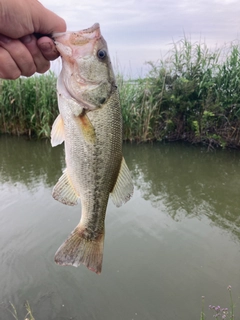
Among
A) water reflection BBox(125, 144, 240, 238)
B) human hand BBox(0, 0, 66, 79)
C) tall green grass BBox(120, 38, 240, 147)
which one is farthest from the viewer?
tall green grass BBox(120, 38, 240, 147)

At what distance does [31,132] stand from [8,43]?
9827 mm

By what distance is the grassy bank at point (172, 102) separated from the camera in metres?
10.1

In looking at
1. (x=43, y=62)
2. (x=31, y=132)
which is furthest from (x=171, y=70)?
(x=43, y=62)

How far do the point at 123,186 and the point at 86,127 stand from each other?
16.9 inches

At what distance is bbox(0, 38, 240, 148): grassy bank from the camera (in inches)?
398

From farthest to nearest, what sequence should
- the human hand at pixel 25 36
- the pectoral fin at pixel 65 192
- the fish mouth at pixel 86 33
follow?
1. the pectoral fin at pixel 65 192
2. the fish mouth at pixel 86 33
3. the human hand at pixel 25 36

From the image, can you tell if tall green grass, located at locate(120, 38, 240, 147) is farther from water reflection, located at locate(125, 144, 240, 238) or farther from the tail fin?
the tail fin

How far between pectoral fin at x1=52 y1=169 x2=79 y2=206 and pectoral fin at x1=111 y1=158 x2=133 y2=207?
9.9 inches

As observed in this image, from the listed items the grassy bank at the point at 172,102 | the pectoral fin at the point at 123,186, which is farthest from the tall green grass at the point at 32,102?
the pectoral fin at the point at 123,186

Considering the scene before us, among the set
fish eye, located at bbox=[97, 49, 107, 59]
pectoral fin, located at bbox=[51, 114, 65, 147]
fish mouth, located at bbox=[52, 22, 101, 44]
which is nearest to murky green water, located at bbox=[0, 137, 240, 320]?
pectoral fin, located at bbox=[51, 114, 65, 147]

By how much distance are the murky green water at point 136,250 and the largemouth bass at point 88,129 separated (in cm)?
221

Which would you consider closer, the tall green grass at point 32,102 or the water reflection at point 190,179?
the water reflection at point 190,179

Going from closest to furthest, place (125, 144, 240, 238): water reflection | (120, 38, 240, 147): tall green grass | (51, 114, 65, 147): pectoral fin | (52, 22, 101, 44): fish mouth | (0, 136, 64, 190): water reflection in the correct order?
1. (52, 22, 101, 44): fish mouth
2. (51, 114, 65, 147): pectoral fin
3. (125, 144, 240, 238): water reflection
4. (0, 136, 64, 190): water reflection
5. (120, 38, 240, 147): tall green grass

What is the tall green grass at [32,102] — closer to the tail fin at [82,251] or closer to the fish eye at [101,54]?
the tail fin at [82,251]
